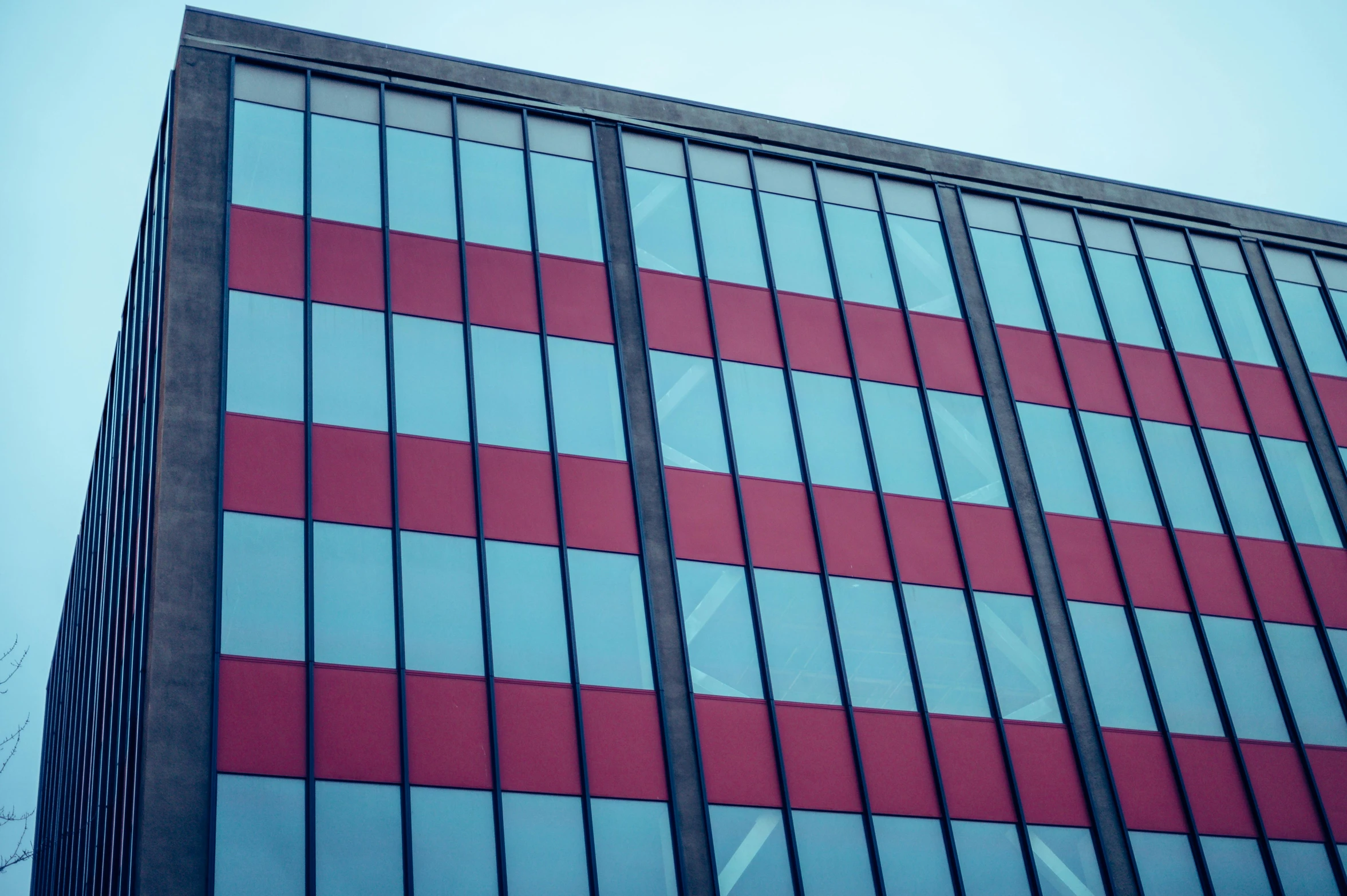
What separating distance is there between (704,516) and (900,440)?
480 cm

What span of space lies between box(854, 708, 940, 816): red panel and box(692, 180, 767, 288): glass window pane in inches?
366

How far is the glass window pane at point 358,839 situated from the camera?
19.2 meters

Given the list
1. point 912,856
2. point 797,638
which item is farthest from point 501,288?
point 912,856

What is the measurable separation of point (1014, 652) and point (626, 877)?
8770 millimetres

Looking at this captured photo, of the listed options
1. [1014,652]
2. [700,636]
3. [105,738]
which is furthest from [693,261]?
[105,738]

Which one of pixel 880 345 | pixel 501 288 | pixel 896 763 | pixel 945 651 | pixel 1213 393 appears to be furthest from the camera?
pixel 1213 393

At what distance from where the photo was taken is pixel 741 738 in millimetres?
22703

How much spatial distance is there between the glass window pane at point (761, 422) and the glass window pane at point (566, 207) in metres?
3.68

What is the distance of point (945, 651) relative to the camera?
24.9 m

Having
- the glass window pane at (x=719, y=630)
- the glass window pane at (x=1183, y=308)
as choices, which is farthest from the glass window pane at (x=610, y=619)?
the glass window pane at (x=1183, y=308)

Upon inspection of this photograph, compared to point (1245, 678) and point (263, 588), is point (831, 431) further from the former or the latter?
point (263, 588)

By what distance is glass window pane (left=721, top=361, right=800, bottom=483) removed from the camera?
25625mm

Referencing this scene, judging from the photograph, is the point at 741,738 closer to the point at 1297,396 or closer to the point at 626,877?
the point at 626,877

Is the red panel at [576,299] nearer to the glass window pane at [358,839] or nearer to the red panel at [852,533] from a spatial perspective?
the red panel at [852,533]
